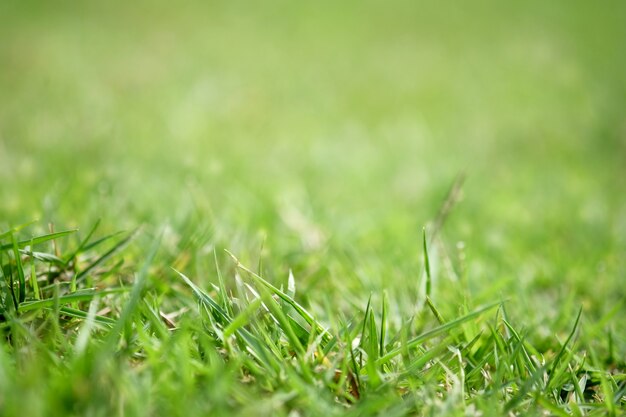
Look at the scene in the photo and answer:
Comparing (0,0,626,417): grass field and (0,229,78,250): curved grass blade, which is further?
(0,229,78,250): curved grass blade

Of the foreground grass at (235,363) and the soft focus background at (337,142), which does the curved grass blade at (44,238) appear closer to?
the foreground grass at (235,363)

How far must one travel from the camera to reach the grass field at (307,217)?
798 millimetres

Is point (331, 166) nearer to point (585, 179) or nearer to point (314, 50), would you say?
point (585, 179)

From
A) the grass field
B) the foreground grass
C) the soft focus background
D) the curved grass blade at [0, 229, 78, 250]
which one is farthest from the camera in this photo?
the soft focus background

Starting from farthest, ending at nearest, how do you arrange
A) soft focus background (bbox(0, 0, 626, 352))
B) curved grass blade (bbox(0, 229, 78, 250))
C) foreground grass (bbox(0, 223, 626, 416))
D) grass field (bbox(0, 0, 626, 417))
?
soft focus background (bbox(0, 0, 626, 352))
curved grass blade (bbox(0, 229, 78, 250))
grass field (bbox(0, 0, 626, 417))
foreground grass (bbox(0, 223, 626, 416))

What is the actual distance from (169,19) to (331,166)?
452 centimetres

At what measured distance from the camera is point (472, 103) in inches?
172

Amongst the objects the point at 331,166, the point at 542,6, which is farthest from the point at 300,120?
the point at 542,6

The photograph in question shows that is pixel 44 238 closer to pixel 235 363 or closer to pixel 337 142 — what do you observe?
pixel 235 363

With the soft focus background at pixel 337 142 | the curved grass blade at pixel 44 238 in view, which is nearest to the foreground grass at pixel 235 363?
the curved grass blade at pixel 44 238

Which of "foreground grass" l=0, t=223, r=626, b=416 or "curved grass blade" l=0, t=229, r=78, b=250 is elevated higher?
"curved grass blade" l=0, t=229, r=78, b=250

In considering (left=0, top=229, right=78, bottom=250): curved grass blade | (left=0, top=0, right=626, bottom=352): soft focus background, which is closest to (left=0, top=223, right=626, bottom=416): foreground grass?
(left=0, top=229, right=78, bottom=250): curved grass blade

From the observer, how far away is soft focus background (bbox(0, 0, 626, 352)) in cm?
154

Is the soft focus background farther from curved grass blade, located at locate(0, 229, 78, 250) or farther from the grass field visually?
curved grass blade, located at locate(0, 229, 78, 250)
